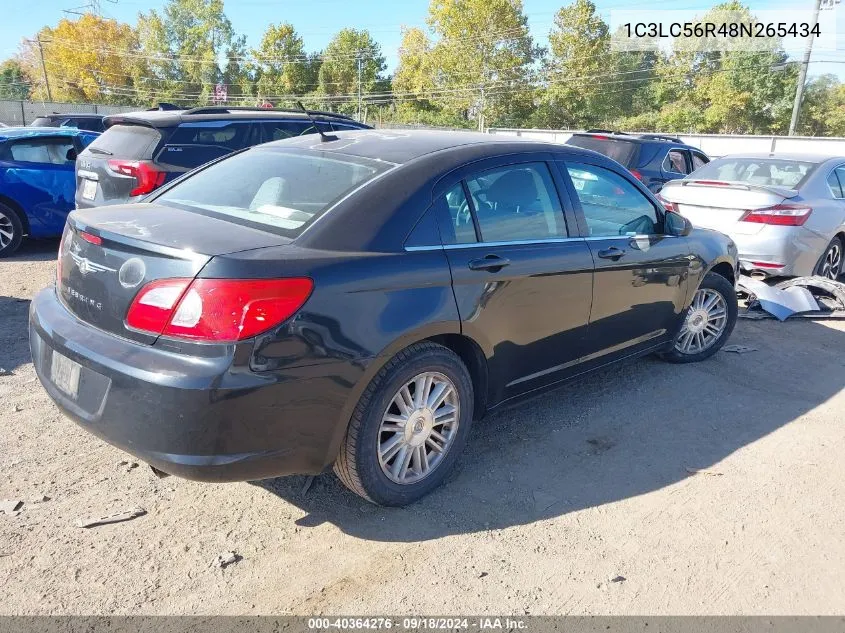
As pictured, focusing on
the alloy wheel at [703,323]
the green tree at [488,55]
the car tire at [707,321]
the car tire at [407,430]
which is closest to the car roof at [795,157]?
the car tire at [707,321]

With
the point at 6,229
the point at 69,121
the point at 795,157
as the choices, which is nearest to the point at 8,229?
the point at 6,229

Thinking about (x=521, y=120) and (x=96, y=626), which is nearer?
(x=96, y=626)

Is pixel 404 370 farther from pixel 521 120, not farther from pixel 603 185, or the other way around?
pixel 521 120

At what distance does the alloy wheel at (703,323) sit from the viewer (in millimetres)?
5145

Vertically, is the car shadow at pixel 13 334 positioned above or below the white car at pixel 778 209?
below

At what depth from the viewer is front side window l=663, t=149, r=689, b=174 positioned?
34.5 feet

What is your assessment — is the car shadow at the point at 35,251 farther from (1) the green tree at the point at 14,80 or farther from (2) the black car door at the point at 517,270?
(1) the green tree at the point at 14,80

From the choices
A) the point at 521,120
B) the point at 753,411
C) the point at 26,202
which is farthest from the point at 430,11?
the point at 753,411

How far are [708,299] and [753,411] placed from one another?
1096 mm

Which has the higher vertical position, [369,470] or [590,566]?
[369,470]

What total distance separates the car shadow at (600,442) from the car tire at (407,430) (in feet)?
0.48

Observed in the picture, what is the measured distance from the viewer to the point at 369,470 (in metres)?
2.94

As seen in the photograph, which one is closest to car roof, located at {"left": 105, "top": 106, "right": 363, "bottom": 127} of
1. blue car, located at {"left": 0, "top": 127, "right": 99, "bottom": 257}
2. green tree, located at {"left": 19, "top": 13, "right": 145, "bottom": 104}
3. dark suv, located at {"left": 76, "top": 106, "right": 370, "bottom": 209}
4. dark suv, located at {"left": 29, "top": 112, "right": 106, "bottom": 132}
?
dark suv, located at {"left": 76, "top": 106, "right": 370, "bottom": 209}

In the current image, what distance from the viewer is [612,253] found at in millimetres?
4012
